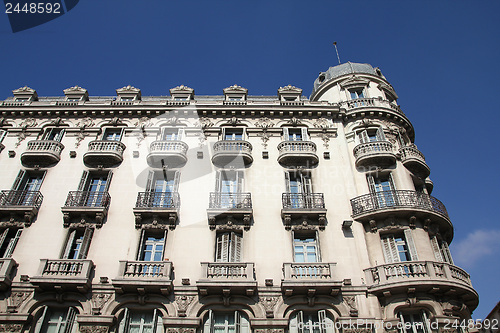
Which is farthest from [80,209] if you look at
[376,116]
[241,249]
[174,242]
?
[376,116]

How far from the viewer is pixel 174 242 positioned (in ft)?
59.6

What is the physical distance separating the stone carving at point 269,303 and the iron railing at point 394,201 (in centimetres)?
597

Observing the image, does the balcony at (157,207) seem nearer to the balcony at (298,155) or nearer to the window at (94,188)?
the window at (94,188)

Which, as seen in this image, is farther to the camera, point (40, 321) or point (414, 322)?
point (40, 321)

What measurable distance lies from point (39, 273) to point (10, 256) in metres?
2.31

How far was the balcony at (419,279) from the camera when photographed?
15.6 metres

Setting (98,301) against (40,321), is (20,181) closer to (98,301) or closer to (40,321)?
(40,321)

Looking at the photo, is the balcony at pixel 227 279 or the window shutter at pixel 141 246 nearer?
the balcony at pixel 227 279

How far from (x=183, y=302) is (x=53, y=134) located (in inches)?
574

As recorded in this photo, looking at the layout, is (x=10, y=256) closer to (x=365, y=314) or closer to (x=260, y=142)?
(x=260, y=142)

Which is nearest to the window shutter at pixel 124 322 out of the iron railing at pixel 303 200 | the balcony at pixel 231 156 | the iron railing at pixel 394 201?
the iron railing at pixel 303 200

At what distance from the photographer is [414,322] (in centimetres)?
1570

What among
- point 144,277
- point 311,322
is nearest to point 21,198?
point 144,277

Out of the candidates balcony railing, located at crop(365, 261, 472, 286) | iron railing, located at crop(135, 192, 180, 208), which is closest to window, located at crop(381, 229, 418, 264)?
balcony railing, located at crop(365, 261, 472, 286)
